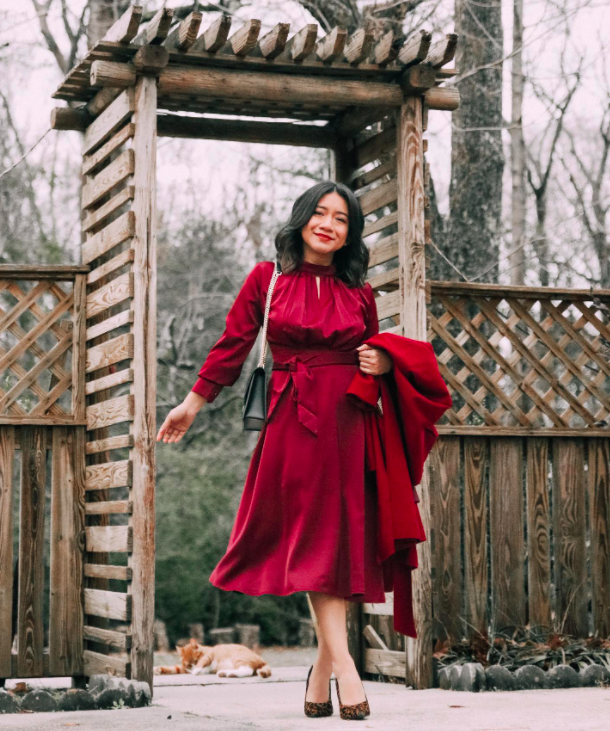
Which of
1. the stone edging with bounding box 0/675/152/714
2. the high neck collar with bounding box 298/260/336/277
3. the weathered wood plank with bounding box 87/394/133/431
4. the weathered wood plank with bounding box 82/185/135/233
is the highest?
the weathered wood plank with bounding box 82/185/135/233

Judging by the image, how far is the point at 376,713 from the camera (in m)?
4.01

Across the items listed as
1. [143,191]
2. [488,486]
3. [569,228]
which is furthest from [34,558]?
[569,228]

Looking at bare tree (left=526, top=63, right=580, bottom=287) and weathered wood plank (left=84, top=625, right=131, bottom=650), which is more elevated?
bare tree (left=526, top=63, right=580, bottom=287)

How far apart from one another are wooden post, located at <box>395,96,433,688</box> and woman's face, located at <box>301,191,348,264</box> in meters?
1.29

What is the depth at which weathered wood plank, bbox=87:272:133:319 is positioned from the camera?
16.4 feet

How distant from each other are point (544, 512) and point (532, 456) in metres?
0.31

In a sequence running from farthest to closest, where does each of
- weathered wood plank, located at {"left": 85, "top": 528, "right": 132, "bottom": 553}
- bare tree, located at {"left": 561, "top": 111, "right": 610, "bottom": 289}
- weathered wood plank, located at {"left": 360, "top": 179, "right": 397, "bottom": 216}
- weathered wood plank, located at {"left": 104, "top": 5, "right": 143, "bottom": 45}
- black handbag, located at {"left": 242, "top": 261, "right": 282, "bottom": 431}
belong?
1. bare tree, located at {"left": 561, "top": 111, "right": 610, "bottom": 289}
2. weathered wood plank, located at {"left": 360, "top": 179, "right": 397, "bottom": 216}
3. weathered wood plank, located at {"left": 85, "top": 528, "right": 132, "bottom": 553}
4. weathered wood plank, located at {"left": 104, "top": 5, "right": 143, "bottom": 45}
5. black handbag, located at {"left": 242, "top": 261, "right": 282, "bottom": 431}

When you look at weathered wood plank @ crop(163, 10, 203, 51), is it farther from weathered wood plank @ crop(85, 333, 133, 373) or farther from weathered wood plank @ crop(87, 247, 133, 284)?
weathered wood plank @ crop(85, 333, 133, 373)

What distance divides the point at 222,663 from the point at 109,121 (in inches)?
131

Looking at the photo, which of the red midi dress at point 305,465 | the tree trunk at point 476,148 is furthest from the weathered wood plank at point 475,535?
the tree trunk at point 476,148

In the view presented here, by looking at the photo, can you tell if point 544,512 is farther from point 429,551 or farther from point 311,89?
point 311,89

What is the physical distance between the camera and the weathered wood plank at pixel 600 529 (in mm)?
5984

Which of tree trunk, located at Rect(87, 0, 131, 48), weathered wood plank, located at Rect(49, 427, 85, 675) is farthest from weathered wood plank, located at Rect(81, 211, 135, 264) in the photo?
tree trunk, located at Rect(87, 0, 131, 48)

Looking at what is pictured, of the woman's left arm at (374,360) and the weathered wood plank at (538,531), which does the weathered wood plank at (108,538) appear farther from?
the weathered wood plank at (538,531)
